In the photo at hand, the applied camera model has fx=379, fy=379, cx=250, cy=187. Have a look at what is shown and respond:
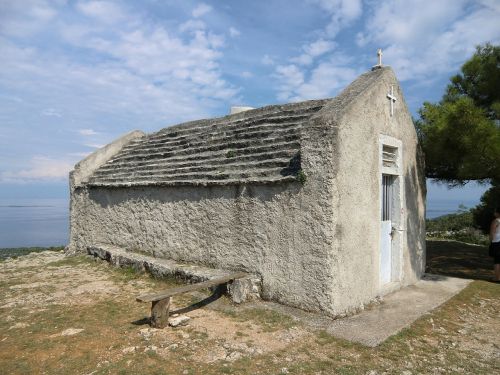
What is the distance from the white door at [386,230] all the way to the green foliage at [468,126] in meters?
1.77

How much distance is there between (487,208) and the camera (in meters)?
12.0

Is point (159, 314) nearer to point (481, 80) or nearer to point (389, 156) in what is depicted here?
point (389, 156)

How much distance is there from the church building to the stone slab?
0.19 meters

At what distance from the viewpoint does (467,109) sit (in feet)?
25.7

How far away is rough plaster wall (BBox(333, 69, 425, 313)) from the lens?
6.12m

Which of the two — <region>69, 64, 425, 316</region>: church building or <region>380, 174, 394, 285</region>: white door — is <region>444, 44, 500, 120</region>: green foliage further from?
<region>380, 174, 394, 285</region>: white door

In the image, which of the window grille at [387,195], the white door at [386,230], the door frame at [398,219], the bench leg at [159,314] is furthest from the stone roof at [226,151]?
the bench leg at [159,314]

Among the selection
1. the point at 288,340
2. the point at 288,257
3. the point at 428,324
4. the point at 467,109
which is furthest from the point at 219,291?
the point at 467,109

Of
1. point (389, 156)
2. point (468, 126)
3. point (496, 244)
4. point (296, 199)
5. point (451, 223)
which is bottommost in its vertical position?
point (451, 223)

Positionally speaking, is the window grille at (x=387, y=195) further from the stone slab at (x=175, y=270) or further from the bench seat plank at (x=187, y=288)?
the bench seat plank at (x=187, y=288)

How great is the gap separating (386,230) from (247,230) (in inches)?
116

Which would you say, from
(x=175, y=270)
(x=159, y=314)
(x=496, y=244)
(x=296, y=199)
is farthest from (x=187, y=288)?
(x=496, y=244)

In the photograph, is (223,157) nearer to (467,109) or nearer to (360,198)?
(360,198)

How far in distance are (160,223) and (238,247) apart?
2.64 metres
